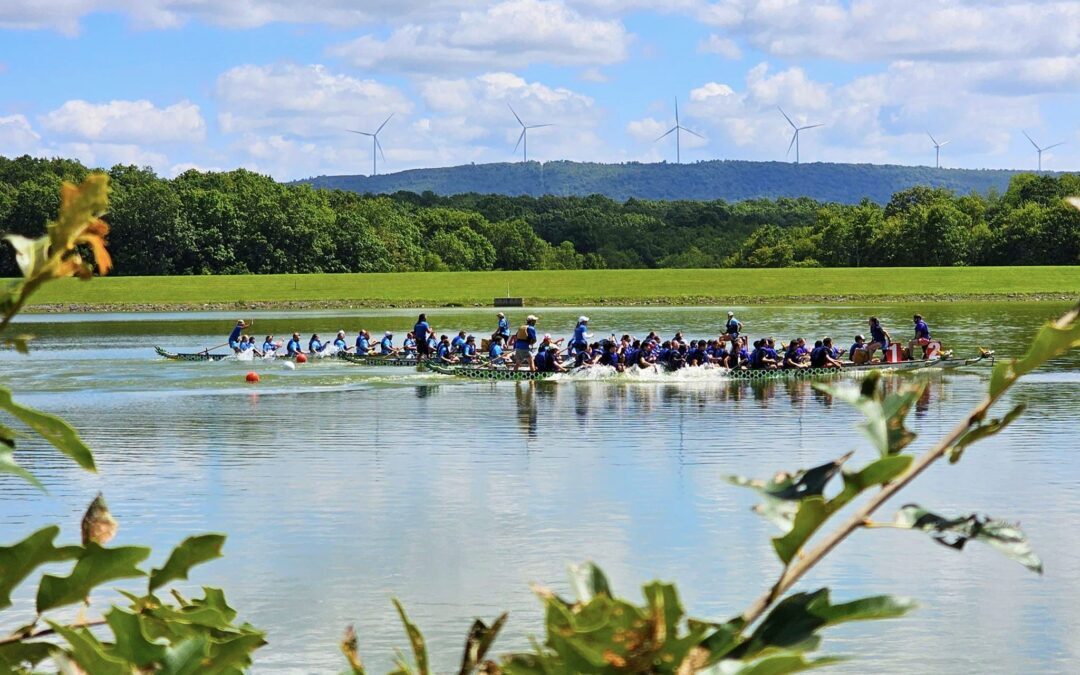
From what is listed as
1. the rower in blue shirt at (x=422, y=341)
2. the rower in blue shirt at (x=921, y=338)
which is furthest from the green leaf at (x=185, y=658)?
the rower in blue shirt at (x=422, y=341)

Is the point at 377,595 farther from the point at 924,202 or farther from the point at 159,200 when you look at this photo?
the point at 924,202

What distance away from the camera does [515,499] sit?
60.8ft

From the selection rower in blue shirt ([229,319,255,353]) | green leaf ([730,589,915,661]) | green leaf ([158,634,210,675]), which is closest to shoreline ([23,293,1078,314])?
rower in blue shirt ([229,319,255,353])

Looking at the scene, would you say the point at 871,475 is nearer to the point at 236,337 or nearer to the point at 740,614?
the point at 740,614

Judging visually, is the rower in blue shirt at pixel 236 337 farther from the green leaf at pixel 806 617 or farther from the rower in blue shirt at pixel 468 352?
the green leaf at pixel 806 617

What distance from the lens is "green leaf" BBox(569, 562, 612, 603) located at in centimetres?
145

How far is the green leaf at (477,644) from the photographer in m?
1.66

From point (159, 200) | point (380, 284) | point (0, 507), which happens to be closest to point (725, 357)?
point (0, 507)

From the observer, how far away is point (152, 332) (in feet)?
211

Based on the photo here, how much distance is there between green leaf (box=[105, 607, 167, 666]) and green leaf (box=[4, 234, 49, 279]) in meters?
0.42

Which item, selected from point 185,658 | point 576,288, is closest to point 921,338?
point 185,658

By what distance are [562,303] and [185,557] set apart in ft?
300

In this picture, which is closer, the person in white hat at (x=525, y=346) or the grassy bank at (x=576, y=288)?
the person in white hat at (x=525, y=346)

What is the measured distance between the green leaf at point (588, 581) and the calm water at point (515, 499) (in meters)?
1.92
